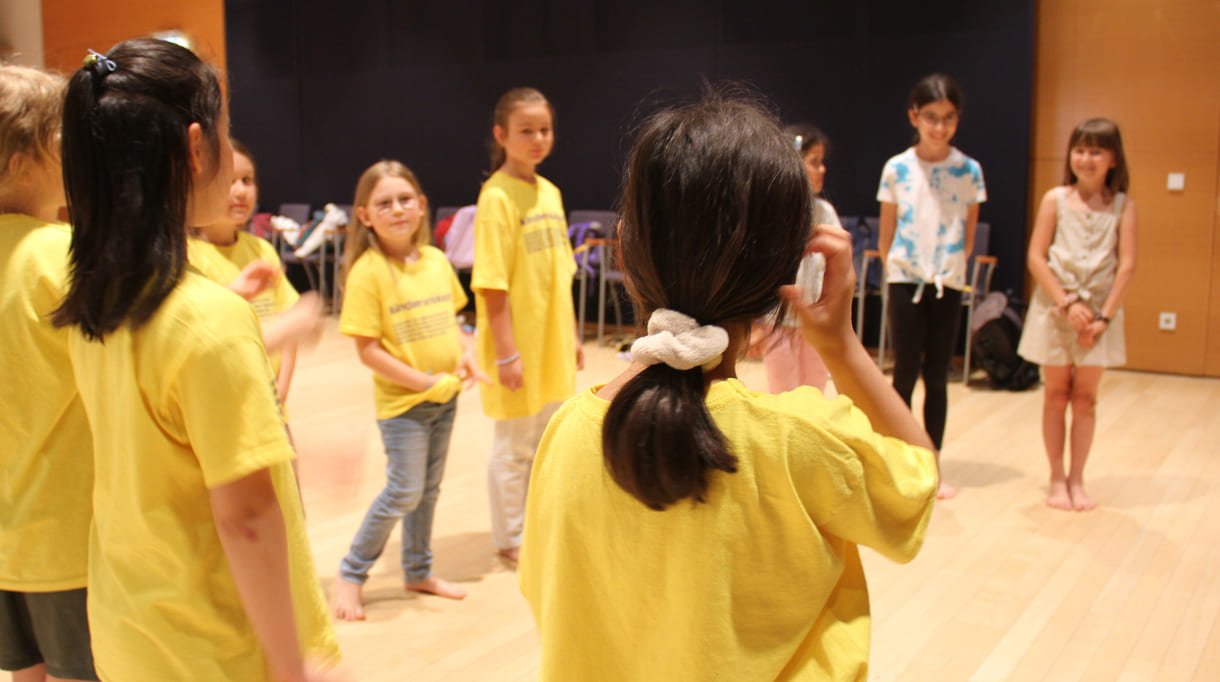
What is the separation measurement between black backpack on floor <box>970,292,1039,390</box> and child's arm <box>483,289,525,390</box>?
3859mm

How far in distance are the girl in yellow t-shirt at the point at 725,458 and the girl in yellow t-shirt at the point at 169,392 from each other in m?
0.36

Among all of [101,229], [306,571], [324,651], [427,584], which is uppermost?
[101,229]

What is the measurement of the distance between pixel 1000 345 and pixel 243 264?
15.6ft

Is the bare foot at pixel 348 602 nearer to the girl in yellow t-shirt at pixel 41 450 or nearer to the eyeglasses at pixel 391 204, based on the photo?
the eyeglasses at pixel 391 204

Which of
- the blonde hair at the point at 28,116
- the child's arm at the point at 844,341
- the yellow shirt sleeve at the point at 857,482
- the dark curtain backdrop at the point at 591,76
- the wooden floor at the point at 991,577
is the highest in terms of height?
the dark curtain backdrop at the point at 591,76

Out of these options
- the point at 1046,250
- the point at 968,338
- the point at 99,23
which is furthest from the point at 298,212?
the point at 1046,250

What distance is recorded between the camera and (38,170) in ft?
4.84

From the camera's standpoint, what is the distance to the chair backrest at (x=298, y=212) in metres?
9.62

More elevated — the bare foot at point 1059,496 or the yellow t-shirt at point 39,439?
the yellow t-shirt at point 39,439

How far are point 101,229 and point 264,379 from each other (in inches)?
9.5

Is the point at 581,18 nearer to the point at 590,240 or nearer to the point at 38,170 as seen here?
the point at 590,240

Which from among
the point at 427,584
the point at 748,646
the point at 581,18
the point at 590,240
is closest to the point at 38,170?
the point at 748,646

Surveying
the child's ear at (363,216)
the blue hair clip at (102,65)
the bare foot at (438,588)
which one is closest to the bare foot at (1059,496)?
the bare foot at (438,588)

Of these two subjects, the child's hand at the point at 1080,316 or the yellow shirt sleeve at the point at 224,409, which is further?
the child's hand at the point at 1080,316
